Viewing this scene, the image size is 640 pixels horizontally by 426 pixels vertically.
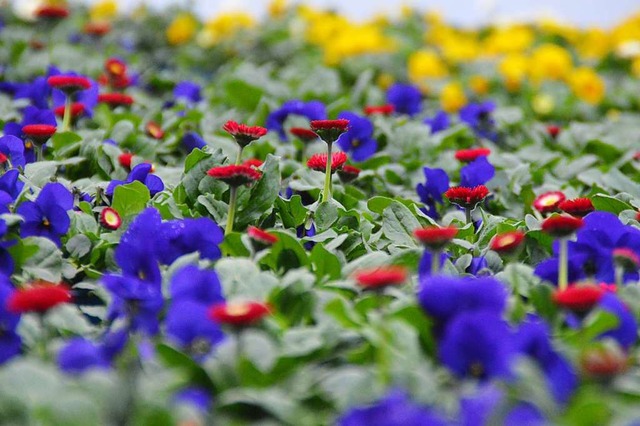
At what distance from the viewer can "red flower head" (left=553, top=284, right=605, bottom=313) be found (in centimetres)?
138

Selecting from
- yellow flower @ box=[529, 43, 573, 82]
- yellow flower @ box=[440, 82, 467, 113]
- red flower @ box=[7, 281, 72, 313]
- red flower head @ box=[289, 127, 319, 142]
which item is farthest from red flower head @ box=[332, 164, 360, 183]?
yellow flower @ box=[529, 43, 573, 82]

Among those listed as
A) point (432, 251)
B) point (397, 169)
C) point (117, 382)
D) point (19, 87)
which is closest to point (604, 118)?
point (397, 169)

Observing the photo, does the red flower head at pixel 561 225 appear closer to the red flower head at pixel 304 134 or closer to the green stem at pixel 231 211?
the green stem at pixel 231 211

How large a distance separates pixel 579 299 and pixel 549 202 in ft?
3.04

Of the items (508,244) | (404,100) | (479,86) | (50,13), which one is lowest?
(479,86)

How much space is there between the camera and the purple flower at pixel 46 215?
1.90 m

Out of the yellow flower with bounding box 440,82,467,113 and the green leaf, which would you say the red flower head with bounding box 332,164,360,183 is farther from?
the yellow flower with bounding box 440,82,467,113

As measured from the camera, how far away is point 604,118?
4637mm

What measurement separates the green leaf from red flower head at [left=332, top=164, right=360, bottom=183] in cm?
63

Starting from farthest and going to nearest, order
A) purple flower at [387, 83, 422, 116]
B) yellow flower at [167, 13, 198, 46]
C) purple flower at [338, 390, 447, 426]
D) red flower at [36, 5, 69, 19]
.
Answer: yellow flower at [167, 13, 198, 46], red flower at [36, 5, 69, 19], purple flower at [387, 83, 422, 116], purple flower at [338, 390, 447, 426]

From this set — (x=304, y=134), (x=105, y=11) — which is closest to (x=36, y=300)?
(x=304, y=134)

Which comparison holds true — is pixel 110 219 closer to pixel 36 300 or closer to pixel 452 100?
pixel 36 300

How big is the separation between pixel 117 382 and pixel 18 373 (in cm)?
13

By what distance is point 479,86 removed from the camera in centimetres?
495
